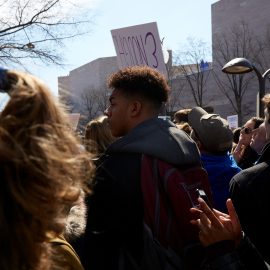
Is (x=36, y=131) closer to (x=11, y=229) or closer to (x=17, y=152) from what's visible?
(x=17, y=152)

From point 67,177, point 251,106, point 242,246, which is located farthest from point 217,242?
point 251,106

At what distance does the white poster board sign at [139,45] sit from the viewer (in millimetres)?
6543

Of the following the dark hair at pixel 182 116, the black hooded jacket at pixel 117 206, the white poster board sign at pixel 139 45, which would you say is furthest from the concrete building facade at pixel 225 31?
the black hooded jacket at pixel 117 206

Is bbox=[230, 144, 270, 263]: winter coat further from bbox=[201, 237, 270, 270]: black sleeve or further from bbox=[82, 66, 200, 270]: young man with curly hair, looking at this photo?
bbox=[201, 237, 270, 270]: black sleeve

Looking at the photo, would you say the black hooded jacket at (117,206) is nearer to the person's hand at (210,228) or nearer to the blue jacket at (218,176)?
the person's hand at (210,228)

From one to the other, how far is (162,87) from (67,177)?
1610mm

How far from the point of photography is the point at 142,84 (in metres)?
2.69

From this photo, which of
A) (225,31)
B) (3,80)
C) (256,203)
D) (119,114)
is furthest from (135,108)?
(225,31)

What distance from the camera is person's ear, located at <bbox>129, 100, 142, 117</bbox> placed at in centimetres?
263

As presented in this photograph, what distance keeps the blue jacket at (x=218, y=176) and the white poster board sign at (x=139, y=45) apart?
125 inches

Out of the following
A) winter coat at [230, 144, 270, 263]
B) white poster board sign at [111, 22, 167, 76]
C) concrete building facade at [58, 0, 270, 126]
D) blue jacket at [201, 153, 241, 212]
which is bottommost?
concrete building facade at [58, 0, 270, 126]

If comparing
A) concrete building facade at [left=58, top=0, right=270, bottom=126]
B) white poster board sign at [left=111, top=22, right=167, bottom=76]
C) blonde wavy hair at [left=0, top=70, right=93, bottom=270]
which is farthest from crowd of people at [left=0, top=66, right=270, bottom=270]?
concrete building facade at [left=58, top=0, right=270, bottom=126]

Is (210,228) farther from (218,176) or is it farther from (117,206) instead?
(218,176)

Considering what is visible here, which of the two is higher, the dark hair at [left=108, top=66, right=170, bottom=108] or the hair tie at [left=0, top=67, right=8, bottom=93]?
the hair tie at [left=0, top=67, right=8, bottom=93]
